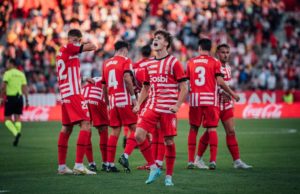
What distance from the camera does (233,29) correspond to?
122ft

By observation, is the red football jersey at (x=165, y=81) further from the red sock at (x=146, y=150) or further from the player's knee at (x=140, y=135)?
the red sock at (x=146, y=150)

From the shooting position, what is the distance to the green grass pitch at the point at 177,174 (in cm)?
1089

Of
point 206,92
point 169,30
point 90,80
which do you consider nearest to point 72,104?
point 90,80

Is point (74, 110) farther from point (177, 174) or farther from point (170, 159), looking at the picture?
point (170, 159)

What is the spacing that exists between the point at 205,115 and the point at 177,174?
162 centimetres

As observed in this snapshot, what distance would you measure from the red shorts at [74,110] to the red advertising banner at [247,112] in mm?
20043

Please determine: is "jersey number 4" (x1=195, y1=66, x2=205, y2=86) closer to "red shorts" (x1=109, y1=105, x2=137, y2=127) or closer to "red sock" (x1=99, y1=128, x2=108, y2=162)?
"red shorts" (x1=109, y1=105, x2=137, y2=127)

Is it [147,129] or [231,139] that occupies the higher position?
[147,129]

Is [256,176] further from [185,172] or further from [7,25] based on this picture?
[7,25]

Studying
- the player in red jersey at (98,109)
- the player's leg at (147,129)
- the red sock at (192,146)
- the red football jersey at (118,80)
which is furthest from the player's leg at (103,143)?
the player's leg at (147,129)

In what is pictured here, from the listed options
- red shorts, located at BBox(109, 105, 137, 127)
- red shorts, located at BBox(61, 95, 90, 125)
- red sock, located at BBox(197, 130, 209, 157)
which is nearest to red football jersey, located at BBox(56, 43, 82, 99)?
red shorts, located at BBox(61, 95, 90, 125)

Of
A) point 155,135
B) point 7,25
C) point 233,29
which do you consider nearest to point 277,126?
point 233,29

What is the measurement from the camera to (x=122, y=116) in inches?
535

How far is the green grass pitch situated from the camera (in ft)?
35.7
